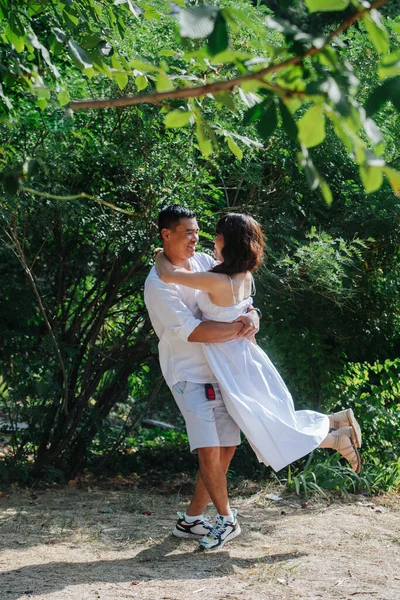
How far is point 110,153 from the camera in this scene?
571cm

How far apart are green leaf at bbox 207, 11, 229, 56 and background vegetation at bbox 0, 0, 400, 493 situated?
3319 mm

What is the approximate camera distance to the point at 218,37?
2008 mm

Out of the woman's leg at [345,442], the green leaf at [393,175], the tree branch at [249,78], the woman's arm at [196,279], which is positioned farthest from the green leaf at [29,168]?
the woman's leg at [345,442]

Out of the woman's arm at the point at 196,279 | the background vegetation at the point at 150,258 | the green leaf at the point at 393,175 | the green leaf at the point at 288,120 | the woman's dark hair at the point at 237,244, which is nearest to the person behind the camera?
the green leaf at the point at 393,175

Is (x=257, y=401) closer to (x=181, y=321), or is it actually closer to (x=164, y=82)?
(x=181, y=321)

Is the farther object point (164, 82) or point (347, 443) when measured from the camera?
point (347, 443)

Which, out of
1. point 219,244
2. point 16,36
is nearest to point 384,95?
point 16,36

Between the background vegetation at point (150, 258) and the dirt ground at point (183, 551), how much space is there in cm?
57

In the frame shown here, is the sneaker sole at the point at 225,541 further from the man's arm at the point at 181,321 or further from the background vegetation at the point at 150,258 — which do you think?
the background vegetation at the point at 150,258

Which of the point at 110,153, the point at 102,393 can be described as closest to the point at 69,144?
the point at 110,153

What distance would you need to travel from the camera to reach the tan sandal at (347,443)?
469 cm

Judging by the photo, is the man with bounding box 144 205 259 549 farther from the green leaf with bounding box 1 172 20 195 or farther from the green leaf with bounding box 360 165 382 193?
the green leaf with bounding box 360 165 382 193

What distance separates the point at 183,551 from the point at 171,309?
4.43 feet

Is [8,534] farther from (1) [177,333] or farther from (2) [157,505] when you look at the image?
(1) [177,333]
